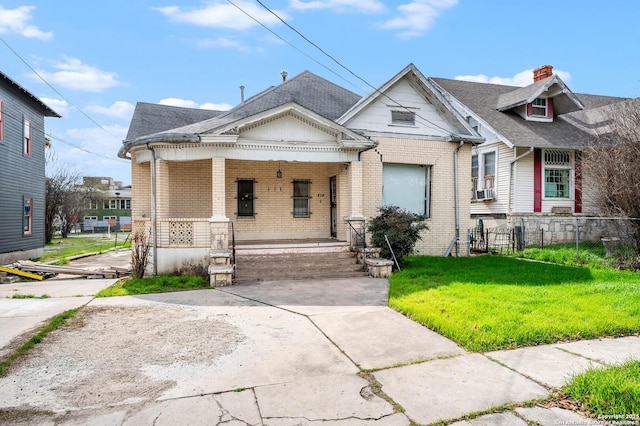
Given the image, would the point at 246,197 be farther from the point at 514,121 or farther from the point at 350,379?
the point at 514,121

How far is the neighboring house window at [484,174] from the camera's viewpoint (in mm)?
18578

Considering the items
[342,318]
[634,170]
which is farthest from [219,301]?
[634,170]

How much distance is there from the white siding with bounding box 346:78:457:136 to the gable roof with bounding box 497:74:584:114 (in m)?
8.00

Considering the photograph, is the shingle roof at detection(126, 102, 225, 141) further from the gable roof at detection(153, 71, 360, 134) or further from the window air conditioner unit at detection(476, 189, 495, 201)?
the window air conditioner unit at detection(476, 189, 495, 201)

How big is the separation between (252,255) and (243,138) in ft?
10.2

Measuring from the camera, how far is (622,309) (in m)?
6.28

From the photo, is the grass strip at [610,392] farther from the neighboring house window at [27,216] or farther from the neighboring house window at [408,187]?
the neighboring house window at [27,216]

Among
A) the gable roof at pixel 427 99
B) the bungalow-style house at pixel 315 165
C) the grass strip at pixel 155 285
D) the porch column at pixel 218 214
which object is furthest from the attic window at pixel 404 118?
the grass strip at pixel 155 285

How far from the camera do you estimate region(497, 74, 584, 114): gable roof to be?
18672 millimetres

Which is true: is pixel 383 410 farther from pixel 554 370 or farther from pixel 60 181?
pixel 60 181

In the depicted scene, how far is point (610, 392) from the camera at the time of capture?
3.42 meters

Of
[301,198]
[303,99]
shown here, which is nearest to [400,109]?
[303,99]

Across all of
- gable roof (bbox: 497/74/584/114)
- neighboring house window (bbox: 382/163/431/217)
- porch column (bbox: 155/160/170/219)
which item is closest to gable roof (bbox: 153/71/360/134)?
porch column (bbox: 155/160/170/219)

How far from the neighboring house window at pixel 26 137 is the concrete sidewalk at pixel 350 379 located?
47.2 feet
